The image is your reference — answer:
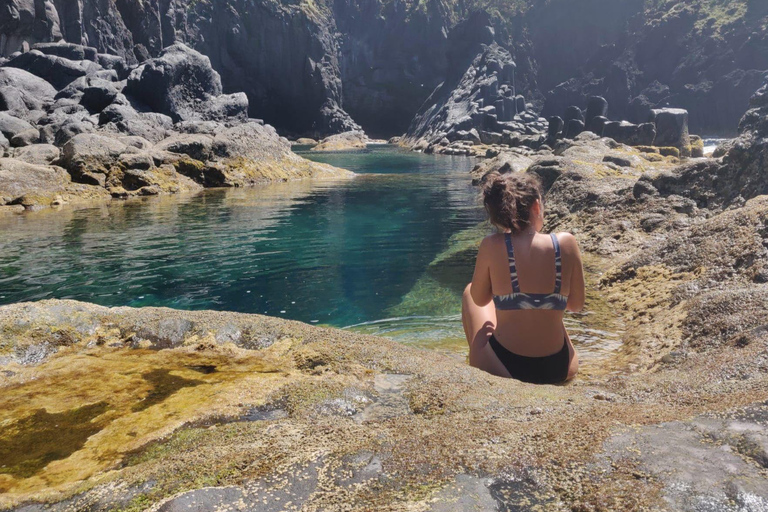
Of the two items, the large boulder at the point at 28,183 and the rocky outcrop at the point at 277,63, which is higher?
the rocky outcrop at the point at 277,63

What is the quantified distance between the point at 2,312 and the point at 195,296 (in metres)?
5.25

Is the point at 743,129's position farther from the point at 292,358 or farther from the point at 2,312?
the point at 2,312

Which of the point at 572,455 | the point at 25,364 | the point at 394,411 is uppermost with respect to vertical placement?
the point at 572,455

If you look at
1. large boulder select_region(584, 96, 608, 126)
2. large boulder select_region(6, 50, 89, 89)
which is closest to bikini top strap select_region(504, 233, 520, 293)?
large boulder select_region(584, 96, 608, 126)

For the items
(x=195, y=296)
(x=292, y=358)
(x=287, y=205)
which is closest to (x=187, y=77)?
(x=287, y=205)

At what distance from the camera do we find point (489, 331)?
4734mm

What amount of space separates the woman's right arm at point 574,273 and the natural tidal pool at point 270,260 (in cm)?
251

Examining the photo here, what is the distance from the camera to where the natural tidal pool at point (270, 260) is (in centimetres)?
946

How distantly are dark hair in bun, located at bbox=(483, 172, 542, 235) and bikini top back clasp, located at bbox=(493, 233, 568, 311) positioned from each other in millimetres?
137

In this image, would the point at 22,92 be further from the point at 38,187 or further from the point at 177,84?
the point at 38,187

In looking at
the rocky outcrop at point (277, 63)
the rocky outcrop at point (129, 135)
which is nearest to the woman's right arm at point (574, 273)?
the rocky outcrop at point (129, 135)

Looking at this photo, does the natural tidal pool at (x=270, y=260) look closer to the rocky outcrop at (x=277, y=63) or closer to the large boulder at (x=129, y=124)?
the large boulder at (x=129, y=124)

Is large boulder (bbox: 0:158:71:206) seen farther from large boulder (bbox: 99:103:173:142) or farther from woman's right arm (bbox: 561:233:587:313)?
woman's right arm (bbox: 561:233:587:313)

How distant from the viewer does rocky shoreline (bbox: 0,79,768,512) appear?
7.36ft
